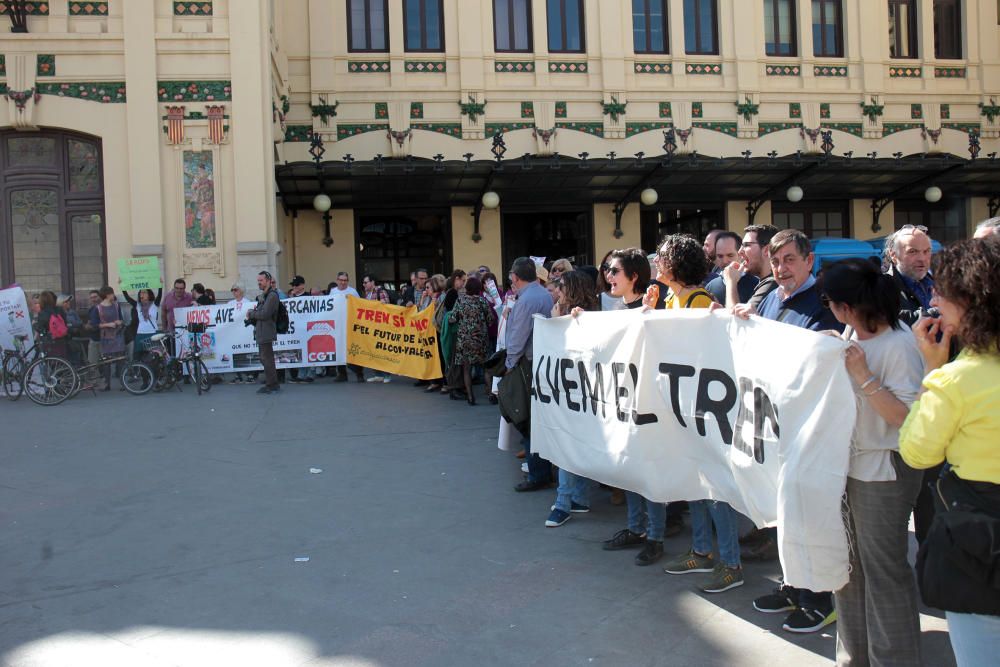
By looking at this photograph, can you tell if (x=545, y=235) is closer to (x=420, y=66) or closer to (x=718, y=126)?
(x=718, y=126)

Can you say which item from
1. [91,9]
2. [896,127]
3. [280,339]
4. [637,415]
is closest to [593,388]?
[637,415]

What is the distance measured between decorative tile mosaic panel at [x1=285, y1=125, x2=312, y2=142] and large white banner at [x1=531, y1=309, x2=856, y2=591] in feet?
47.7

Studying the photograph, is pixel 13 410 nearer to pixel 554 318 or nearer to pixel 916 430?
pixel 554 318

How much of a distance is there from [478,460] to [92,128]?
1271 centimetres

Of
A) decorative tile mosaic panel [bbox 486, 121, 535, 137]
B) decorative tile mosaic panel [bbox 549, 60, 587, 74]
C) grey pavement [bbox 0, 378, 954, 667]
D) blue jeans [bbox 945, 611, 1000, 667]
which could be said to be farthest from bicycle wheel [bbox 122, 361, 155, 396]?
blue jeans [bbox 945, 611, 1000, 667]

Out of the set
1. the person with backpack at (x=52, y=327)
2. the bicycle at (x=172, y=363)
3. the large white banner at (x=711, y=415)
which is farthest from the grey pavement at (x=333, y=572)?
the person with backpack at (x=52, y=327)

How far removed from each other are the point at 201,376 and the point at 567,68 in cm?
1165

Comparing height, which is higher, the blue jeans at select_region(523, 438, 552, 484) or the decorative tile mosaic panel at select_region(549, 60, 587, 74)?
the decorative tile mosaic panel at select_region(549, 60, 587, 74)

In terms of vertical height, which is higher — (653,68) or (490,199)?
(653,68)

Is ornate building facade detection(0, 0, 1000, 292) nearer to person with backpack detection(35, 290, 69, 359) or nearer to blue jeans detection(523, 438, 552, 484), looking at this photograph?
person with backpack detection(35, 290, 69, 359)

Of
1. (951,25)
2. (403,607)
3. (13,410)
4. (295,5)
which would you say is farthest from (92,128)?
(951,25)

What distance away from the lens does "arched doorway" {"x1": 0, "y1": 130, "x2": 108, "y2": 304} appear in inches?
681

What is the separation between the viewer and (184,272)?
54.9 feet

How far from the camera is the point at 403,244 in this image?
20.9 m
